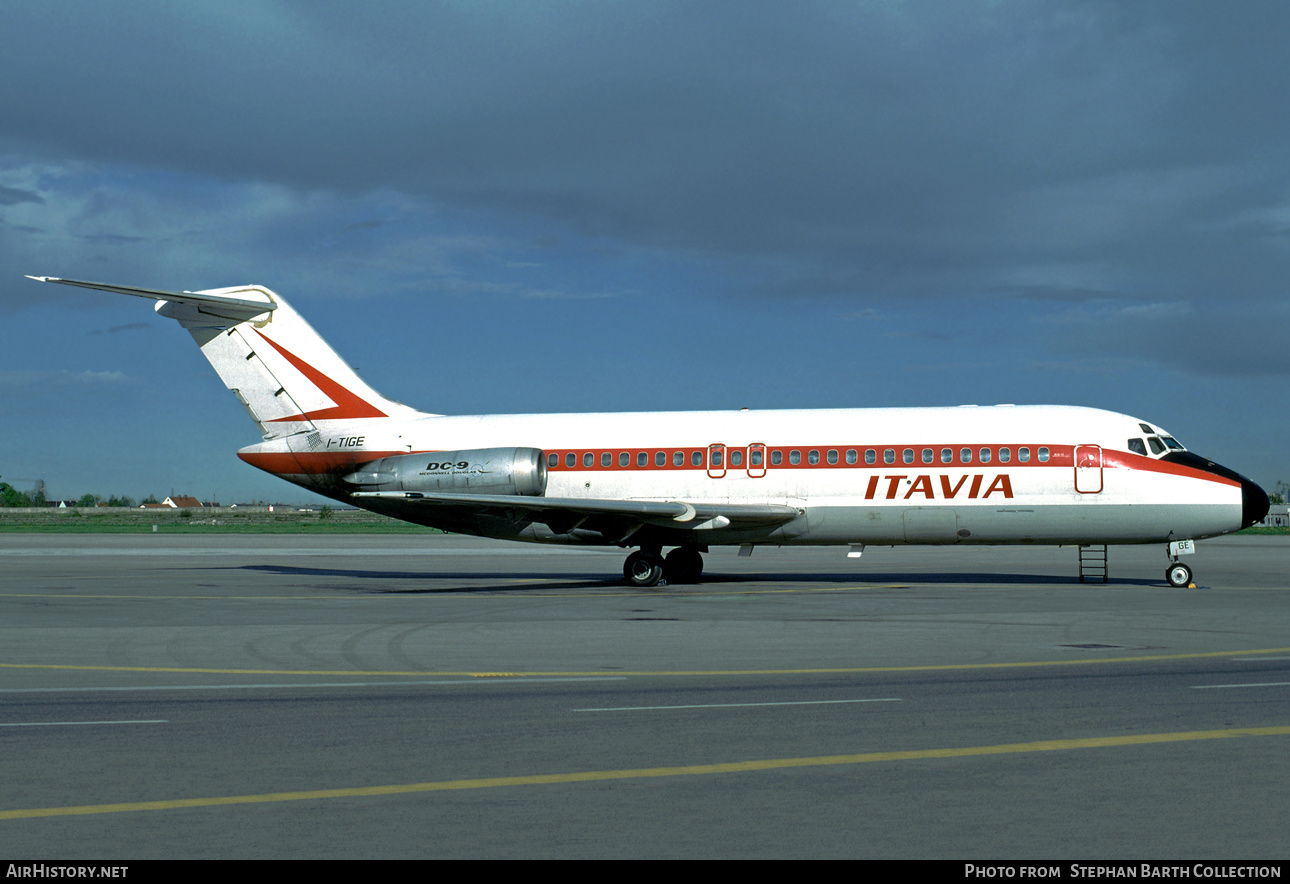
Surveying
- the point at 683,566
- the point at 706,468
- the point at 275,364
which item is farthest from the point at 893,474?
the point at 275,364

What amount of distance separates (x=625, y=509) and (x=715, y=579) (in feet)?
16.6

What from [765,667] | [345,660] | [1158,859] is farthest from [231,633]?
[1158,859]

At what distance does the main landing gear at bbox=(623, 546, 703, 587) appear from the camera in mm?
27141

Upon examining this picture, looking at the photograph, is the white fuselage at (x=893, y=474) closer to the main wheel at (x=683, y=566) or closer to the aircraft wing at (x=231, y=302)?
the main wheel at (x=683, y=566)

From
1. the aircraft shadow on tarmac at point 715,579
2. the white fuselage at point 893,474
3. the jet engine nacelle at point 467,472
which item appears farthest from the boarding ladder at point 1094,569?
the jet engine nacelle at point 467,472

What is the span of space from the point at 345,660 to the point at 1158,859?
10019 mm

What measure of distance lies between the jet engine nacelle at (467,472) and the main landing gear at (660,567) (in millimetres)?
2934

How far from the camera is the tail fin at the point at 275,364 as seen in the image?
2991 centimetres

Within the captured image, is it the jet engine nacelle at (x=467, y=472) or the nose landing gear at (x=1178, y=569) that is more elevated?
the jet engine nacelle at (x=467, y=472)

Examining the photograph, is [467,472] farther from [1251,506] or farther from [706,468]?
[1251,506]

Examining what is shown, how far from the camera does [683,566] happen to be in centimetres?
2856

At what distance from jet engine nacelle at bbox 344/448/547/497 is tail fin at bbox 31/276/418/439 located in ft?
6.70

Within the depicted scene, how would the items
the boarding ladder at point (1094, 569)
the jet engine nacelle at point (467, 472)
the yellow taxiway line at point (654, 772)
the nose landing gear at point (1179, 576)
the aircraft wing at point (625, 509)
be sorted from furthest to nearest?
the jet engine nacelle at point (467, 472), the boarding ladder at point (1094, 569), the aircraft wing at point (625, 509), the nose landing gear at point (1179, 576), the yellow taxiway line at point (654, 772)

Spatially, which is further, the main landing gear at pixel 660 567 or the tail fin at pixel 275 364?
the tail fin at pixel 275 364
